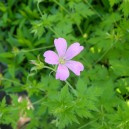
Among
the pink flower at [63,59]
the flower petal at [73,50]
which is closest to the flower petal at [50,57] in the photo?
the pink flower at [63,59]

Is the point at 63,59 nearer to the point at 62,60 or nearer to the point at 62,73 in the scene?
the point at 62,60

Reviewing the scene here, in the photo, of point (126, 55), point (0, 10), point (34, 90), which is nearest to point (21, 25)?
point (0, 10)

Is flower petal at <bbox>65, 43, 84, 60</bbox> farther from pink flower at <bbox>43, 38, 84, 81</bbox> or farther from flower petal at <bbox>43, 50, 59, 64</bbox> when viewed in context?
flower petal at <bbox>43, 50, 59, 64</bbox>

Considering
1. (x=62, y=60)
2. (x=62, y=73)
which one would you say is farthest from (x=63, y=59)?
(x=62, y=73)

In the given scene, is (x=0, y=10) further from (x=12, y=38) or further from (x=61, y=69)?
(x=61, y=69)

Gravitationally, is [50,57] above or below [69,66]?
above
